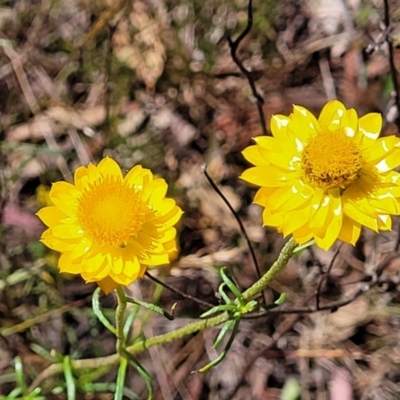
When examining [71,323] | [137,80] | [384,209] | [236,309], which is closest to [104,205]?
[236,309]

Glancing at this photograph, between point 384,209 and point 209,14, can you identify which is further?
point 209,14

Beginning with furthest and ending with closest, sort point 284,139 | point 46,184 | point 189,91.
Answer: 1. point 189,91
2. point 46,184
3. point 284,139

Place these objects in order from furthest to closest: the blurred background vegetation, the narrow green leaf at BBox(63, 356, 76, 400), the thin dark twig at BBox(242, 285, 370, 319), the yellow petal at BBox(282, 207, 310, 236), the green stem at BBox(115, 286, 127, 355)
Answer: the blurred background vegetation → the thin dark twig at BBox(242, 285, 370, 319) → the narrow green leaf at BBox(63, 356, 76, 400) → the green stem at BBox(115, 286, 127, 355) → the yellow petal at BBox(282, 207, 310, 236)

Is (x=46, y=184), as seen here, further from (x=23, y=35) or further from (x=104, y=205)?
(x=104, y=205)

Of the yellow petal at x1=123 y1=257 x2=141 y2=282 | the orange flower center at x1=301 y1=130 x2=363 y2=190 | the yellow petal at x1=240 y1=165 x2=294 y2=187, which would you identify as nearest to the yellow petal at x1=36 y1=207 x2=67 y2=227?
the yellow petal at x1=123 y1=257 x2=141 y2=282

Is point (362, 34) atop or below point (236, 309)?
below

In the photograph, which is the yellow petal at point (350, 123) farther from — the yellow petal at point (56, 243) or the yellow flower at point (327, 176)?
the yellow petal at point (56, 243)

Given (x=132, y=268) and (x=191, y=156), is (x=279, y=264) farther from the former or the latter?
(x=191, y=156)

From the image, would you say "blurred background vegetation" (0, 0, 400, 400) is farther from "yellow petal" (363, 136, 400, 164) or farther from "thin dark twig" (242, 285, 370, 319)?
"yellow petal" (363, 136, 400, 164)
